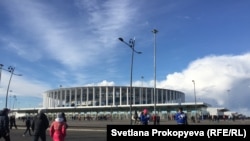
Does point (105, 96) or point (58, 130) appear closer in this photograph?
point (58, 130)

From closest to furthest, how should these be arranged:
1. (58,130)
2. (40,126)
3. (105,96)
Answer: (58,130)
(40,126)
(105,96)

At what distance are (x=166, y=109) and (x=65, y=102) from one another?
51914 millimetres

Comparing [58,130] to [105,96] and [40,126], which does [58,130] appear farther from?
[105,96]

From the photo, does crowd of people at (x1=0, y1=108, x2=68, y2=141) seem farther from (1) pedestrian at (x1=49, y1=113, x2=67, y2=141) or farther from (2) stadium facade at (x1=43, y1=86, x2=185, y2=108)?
(2) stadium facade at (x1=43, y1=86, x2=185, y2=108)

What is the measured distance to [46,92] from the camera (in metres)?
162

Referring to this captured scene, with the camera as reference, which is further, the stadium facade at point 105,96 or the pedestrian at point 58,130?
the stadium facade at point 105,96

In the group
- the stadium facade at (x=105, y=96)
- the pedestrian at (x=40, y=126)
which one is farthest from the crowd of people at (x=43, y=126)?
the stadium facade at (x=105, y=96)

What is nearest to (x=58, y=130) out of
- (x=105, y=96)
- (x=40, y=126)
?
(x=40, y=126)

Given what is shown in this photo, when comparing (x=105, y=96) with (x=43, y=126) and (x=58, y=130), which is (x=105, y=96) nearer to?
(x=43, y=126)

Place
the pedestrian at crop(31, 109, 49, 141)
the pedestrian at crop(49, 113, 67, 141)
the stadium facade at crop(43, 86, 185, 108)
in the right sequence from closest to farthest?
1. the pedestrian at crop(49, 113, 67, 141)
2. the pedestrian at crop(31, 109, 49, 141)
3. the stadium facade at crop(43, 86, 185, 108)

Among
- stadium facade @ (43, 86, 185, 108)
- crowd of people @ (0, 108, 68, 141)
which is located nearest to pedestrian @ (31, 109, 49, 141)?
crowd of people @ (0, 108, 68, 141)

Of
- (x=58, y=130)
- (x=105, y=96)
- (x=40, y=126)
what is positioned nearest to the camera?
(x=58, y=130)

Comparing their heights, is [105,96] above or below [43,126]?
above

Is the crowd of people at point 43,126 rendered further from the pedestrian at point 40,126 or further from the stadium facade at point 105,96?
the stadium facade at point 105,96
